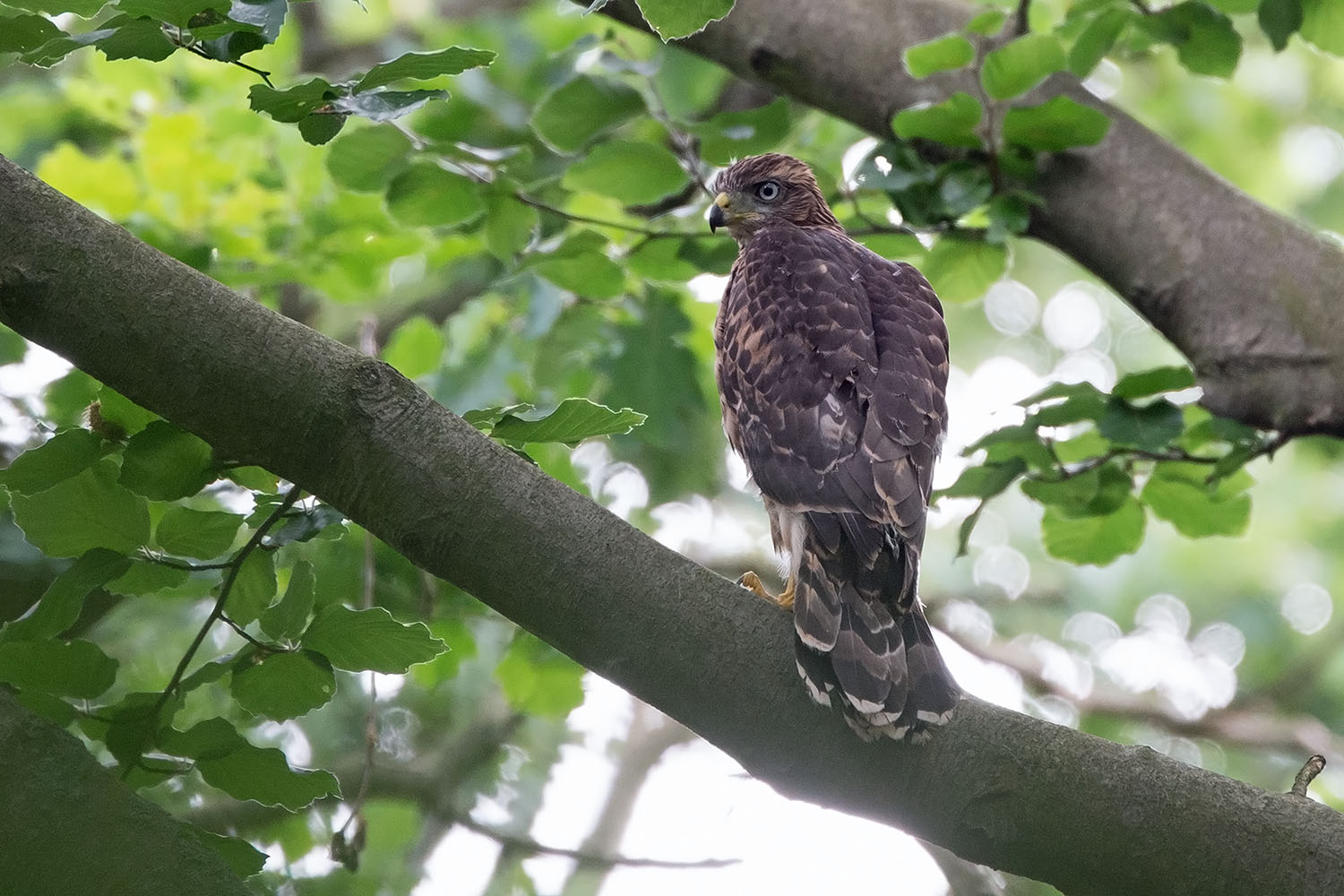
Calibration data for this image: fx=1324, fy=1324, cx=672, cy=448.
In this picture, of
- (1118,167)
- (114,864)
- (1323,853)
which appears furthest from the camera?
(1118,167)

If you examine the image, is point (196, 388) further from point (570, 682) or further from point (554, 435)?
point (570, 682)

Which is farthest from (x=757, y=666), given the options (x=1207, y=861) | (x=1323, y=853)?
(x=1323, y=853)

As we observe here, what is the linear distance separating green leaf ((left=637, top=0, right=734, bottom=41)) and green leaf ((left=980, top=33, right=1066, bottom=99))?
65.5 inches

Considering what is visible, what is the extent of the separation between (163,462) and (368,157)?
155 centimetres

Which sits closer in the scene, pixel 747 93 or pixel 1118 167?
pixel 1118 167

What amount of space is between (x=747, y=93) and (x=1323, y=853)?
4.63 m

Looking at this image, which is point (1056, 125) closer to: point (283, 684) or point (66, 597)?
point (283, 684)

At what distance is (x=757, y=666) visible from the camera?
95.9 inches

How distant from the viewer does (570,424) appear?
2449 mm

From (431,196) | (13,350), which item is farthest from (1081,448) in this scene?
(13,350)

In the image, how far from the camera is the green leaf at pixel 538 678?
385 cm

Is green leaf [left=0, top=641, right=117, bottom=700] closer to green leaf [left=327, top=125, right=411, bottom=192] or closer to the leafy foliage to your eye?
green leaf [left=327, top=125, right=411, bottom=192]

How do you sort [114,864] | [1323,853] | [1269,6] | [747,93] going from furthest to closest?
[747,93] < [1269,6] < [1323,853] < [114,864]

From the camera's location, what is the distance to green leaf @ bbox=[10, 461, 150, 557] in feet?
7.68
